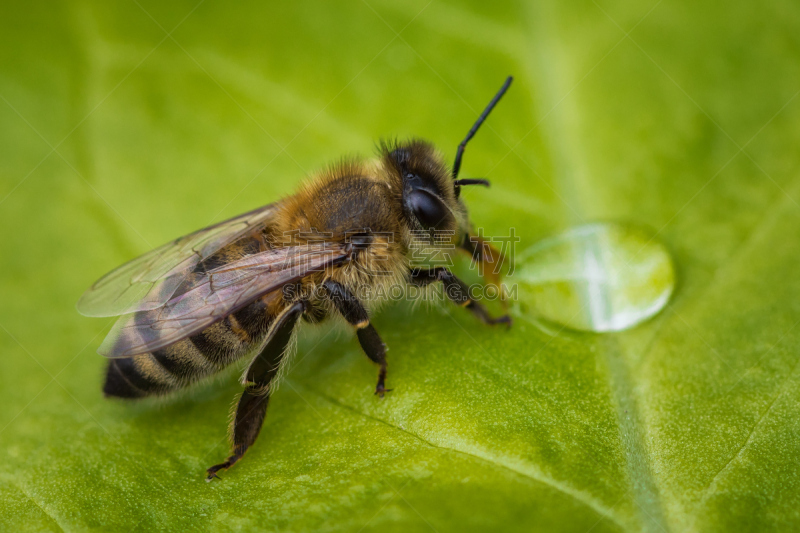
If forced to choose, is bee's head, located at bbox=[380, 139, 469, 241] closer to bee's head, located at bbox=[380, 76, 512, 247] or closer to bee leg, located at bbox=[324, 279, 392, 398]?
bee's head, located at bbox=[380, 76, 512, 247]

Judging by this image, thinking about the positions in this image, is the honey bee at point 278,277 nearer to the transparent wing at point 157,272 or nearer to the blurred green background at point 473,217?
the transparent wing at point 157,272

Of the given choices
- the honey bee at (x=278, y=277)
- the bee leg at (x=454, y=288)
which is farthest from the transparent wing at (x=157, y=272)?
the bee leg at (x=454, y=288)

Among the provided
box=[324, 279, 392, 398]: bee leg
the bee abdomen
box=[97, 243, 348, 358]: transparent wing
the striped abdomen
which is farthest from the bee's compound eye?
the bee abdomen

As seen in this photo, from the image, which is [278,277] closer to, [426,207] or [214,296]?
[214,296]

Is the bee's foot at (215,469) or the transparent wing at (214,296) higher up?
the transparent wing at (214,296)

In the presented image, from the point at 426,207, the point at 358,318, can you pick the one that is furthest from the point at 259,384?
the point at 426,207

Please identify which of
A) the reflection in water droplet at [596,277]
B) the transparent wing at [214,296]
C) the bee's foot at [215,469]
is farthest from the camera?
the reflection in water droplet at [596,277]
